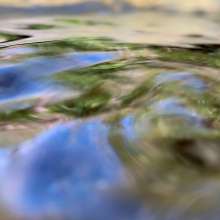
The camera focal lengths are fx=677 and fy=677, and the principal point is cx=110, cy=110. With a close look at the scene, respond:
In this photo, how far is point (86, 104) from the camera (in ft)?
5.45

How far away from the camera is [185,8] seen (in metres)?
3.86

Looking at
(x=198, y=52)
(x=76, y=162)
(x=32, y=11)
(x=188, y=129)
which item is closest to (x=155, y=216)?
Answer: (x=76, y=162)

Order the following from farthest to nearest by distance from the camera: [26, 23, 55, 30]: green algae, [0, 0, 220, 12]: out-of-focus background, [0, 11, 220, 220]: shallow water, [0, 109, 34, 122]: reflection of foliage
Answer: [0, 0, 220, 12]: out-of-focus background < [26, 23, 55, 30]: green algae < [0, 109, 34, 122]: reflection of foliage < [0, 11, 220, 220]: shallow water

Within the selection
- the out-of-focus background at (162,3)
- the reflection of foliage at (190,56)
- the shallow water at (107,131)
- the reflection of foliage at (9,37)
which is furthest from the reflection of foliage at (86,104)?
the out-of-focus background at (162,3)

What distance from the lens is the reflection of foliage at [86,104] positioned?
1.60 m

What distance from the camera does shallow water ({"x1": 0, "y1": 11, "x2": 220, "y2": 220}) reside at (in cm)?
109

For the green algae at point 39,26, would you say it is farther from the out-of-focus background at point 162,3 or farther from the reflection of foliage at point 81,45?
the out-of-focus background at point 162,3

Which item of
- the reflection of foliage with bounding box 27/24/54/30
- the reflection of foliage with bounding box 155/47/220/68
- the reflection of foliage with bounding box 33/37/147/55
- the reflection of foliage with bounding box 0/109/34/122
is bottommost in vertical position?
the reflection of foliage with bounding box 155/47/220/68

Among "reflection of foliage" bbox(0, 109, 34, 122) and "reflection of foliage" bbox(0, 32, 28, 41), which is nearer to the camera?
"reflection of foliage" bbox(0, 109, 34, 122)

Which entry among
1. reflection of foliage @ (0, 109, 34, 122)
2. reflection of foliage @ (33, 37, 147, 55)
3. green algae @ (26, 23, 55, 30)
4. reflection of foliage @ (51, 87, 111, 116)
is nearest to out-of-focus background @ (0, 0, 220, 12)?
green algae @ (26, 23, 55, 30)

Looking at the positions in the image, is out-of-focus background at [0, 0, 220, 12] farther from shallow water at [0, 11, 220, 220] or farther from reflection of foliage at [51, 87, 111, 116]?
reflection of foliage at [51, 87, 111, 116]

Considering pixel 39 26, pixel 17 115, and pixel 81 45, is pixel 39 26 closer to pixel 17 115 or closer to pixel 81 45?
pixel 81 45

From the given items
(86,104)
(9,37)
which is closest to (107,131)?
(86,104)

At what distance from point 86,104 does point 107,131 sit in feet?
0.97
